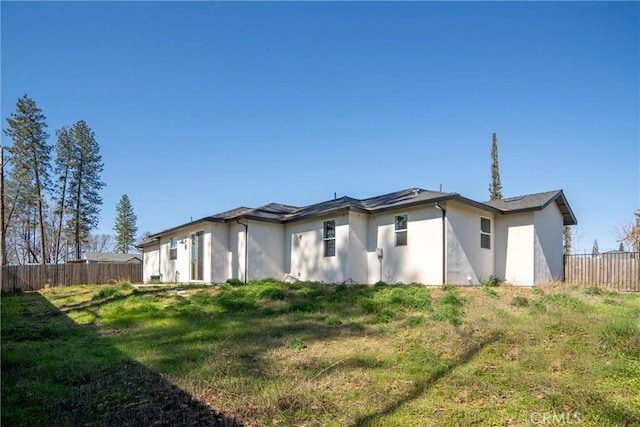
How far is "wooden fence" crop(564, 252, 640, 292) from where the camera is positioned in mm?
13812

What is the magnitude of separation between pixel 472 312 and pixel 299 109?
11.4 metres

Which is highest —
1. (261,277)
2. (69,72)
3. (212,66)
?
(212,66)

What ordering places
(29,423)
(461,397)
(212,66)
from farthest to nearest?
(212,66)
(461,397)
(29,423)

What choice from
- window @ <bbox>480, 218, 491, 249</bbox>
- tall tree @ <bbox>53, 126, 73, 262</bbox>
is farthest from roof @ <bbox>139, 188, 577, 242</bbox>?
tall tree @ <bbox>53, 126, 73, 262</bbox>

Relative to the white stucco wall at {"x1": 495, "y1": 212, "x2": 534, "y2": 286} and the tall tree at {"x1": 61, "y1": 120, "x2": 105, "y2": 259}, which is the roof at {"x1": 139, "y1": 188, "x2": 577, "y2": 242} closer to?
the white stucco wall at {"x1": 495, "y1": 212, "x2": 534, "y2": 286}

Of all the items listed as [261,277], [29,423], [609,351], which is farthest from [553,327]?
→ [261,277]

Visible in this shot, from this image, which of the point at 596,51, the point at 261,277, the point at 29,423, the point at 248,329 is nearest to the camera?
the point at 29,423

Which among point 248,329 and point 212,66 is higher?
point 212,66

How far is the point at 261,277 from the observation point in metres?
15.6

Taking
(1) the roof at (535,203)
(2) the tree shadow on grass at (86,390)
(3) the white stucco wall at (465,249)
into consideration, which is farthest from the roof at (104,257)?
(1) the roof at (535,203)

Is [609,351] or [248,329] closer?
[609,351]

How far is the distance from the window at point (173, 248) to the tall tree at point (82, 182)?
64.1 ft

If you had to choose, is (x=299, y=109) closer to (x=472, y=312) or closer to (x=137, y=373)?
(x=472, y=312)

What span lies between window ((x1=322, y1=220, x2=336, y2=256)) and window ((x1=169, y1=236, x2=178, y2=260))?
806 centimetres
